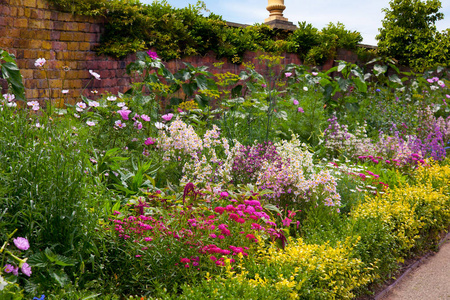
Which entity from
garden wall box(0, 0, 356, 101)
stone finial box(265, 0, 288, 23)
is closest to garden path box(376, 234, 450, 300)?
garden wall box(0, 0, 356, 101)

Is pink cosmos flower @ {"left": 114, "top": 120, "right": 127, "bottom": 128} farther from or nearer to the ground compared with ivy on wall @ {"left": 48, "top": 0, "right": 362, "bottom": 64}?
nearer to the ground

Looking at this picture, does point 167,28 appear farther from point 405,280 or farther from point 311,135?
point 405,280

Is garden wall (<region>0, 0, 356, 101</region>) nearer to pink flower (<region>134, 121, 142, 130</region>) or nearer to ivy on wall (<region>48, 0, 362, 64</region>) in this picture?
ivy on wall (<region>48, 0, 362, 64</region>)

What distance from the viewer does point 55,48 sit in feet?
20.7

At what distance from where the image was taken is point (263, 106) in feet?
21.0

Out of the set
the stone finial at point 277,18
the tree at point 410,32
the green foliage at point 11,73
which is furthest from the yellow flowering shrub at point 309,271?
the tree at point 410,32

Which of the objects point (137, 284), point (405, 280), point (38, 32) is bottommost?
point (405, 280)

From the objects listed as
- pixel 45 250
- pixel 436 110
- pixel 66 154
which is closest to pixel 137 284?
pixel 45 250

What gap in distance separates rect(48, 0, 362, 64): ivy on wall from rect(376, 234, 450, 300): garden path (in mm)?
5188

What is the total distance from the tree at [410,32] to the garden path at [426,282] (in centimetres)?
976

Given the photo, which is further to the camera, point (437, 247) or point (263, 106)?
point (263, 106)

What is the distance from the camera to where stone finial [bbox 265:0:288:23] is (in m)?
11.3

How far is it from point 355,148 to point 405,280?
250 centimetres

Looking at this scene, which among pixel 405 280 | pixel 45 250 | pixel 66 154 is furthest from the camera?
pixel 405 280
